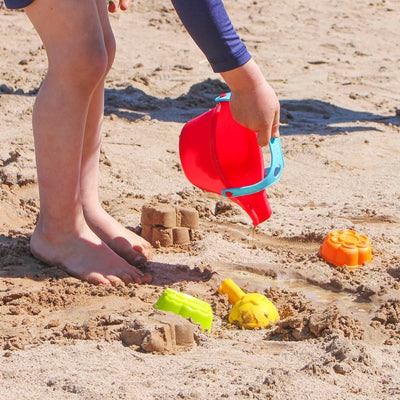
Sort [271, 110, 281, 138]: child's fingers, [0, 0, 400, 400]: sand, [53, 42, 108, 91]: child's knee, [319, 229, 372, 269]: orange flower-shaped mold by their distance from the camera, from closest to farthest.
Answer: [0, 0, 400, 400]: sand < [271, 110, 281, 138]: child's fingers < [53, 42, 108, 91]: child's knee < [319, 229, 372, 269]: orange flower-shaped mold

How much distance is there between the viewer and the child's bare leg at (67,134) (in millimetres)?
2184

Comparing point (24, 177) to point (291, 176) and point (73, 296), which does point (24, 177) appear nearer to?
point (73, 296)

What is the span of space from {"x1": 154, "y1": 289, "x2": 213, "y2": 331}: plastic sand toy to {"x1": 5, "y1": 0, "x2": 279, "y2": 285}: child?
1.00 feet

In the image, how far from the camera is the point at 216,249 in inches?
114

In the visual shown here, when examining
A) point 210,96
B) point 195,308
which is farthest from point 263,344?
point 210,96

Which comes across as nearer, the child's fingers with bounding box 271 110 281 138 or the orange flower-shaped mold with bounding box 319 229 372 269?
the child's fingers with bounding box 271 110 281 138

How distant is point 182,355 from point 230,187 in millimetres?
809

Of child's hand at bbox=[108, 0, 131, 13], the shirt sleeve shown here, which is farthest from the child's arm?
child's hand at bbox=[108, 0, 131, 13]

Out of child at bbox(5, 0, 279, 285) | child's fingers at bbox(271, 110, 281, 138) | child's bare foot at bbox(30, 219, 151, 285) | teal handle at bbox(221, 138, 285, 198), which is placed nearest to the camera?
child at bbox(5, 0, 279, 285)

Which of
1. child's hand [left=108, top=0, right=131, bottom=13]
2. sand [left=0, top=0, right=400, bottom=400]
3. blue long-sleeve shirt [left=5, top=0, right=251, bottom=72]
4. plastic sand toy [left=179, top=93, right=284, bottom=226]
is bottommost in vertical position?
sand [left=0, top=0, right=400, bottom=400]

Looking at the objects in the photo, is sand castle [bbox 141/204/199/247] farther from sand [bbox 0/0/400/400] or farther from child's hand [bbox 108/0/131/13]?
child's hand [bbox 108/0/131/13]

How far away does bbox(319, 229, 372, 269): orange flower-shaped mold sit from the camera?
2.74 meters

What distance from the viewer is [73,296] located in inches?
90.9

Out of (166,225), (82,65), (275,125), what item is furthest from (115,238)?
(275,125)
